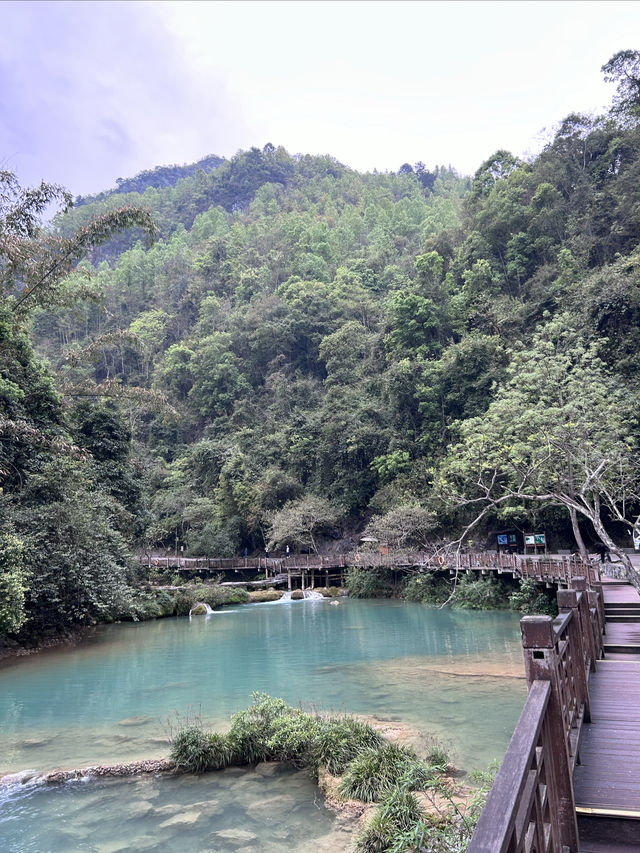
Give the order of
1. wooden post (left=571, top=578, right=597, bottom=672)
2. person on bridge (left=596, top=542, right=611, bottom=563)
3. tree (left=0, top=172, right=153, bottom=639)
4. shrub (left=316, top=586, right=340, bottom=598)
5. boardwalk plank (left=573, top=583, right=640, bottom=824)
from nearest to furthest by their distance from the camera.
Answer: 1. boardwalk plank (left=573, top=583, right=640, bottom=824)
2. wooden post (left=571, top=578, right=597, bottom=672)
3. tree (left=0, top=172, right=153, bottom=639)
4. person on bridge (left=596, top=542, right=611, bottom=563)
5. shrub (left=316, top=586, right=340, bottom=598)

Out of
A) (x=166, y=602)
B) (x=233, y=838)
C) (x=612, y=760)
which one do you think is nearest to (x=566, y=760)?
(x=612, y=760)

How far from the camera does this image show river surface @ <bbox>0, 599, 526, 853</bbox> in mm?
5727

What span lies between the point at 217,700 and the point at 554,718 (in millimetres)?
8925

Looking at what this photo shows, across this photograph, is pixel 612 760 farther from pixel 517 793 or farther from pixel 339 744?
pixel 339 744

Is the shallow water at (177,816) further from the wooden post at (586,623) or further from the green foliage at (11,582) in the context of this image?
the green foliage at (11,582)

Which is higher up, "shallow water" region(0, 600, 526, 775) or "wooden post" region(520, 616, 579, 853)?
"wooden post" region(520, 616, 579, 853)

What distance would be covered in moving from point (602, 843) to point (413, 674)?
9.23 metres

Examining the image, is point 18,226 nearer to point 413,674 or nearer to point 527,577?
point 413,674

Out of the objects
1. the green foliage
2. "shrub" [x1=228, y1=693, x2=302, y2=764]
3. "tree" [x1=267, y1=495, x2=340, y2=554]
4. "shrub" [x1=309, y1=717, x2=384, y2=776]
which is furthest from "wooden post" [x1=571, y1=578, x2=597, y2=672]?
"tree" [x1=267, y1=495, x2=340, y2=554]

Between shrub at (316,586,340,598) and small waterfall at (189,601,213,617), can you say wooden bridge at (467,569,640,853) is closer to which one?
small waterfall at (189,601,213,617)

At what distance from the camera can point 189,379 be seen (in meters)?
47.6

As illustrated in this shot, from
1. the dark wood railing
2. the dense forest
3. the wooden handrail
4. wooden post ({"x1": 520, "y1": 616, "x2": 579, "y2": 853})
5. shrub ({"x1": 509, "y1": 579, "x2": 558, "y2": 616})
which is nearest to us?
the wooden handrail

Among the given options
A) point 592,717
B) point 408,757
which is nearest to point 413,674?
point 408,757

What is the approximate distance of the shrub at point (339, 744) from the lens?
650cm
